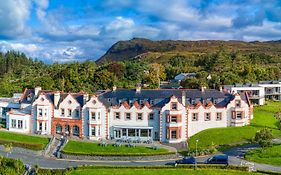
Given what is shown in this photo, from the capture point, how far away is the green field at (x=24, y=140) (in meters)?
62.6

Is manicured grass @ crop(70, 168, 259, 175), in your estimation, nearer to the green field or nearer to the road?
the road

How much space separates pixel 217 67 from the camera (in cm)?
14838

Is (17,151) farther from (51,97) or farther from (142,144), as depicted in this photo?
(142,144)

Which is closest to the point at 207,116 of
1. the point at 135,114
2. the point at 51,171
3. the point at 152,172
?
the point at 135,114

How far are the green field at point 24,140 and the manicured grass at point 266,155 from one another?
105 ft

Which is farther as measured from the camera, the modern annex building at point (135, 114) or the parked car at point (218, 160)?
the modern annex building at point (135, 114)

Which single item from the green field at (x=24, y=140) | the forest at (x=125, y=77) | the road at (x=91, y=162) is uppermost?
the forest at (x=125, y=77)

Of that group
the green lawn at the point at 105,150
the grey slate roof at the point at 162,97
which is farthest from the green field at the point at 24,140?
the grey slate roof at the point at 162,97

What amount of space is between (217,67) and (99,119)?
3529 inches

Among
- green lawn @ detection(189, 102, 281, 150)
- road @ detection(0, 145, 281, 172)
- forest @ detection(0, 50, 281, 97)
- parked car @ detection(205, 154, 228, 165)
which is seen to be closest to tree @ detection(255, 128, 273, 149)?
road @ detection(0, 145, 281, 172)

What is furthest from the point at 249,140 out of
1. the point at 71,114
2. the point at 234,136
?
the point at 71,114

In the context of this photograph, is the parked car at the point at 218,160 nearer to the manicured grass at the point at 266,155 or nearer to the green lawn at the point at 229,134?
the manicured grass at the point at 266,155

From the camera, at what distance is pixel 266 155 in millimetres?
55250

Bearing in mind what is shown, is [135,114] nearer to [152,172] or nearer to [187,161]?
[187,161]
